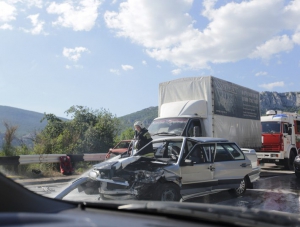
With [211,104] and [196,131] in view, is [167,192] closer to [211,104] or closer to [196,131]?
[196,131]

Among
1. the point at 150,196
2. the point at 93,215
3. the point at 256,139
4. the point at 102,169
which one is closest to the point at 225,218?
the point at 93,215

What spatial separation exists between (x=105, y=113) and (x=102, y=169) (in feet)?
56.6

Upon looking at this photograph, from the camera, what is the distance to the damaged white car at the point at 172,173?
5.91 metres

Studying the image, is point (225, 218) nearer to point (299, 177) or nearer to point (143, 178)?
point (143, 178)

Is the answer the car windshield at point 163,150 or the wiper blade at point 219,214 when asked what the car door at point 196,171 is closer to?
the car windshield at point 163,150

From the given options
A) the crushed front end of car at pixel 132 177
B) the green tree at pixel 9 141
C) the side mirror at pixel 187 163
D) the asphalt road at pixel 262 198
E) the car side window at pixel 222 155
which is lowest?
the asphalt road at pixel 262 198

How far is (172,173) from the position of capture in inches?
250

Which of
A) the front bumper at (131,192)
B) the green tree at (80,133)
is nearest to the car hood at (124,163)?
the front bumper at (131,192)

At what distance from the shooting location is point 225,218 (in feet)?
6.23

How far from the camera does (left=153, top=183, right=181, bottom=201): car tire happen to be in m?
5.97

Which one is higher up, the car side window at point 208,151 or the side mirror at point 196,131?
the side mirror at point 196,131

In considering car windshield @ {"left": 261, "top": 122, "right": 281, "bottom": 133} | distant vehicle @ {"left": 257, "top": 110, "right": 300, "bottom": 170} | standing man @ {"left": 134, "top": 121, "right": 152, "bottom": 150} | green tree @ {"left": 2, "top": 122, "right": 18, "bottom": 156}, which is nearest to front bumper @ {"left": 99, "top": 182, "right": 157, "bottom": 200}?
standing man @ {"left": 134, "top": 121, "right": 152, "bottom": 150}

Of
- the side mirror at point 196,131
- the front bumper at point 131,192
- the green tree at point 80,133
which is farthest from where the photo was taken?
the green tree at point 80,133

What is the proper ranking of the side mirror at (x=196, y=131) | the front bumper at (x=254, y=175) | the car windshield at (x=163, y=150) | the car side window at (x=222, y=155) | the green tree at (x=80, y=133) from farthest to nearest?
the green tree at (x=80, y=133) < the side mirror at (x=196, y=131) < the front bumper at (x=254, y=175) < the car side window at (x=222, y=155) < the car windshield at (x=163, y=150)
